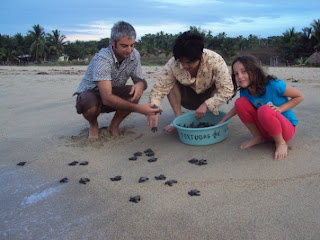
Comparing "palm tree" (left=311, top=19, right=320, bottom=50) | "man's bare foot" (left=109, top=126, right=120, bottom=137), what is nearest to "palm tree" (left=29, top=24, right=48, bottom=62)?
"palm tree" (left=311, top=19, right=320, bottom=50)

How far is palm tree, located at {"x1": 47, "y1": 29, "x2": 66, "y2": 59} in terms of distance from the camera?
58.3 metres

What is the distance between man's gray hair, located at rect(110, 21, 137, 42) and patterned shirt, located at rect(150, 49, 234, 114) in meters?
0.61

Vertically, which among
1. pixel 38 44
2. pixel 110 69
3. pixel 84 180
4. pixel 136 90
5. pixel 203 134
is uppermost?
pixel 38 44

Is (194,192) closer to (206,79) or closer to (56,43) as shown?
(206,79)

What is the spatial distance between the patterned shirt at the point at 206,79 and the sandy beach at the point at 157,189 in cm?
51

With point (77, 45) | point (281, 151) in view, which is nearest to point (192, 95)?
point (281, 151)

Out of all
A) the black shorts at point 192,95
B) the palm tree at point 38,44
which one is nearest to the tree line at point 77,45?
the palm tree at point 38,44

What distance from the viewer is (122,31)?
3377 mm

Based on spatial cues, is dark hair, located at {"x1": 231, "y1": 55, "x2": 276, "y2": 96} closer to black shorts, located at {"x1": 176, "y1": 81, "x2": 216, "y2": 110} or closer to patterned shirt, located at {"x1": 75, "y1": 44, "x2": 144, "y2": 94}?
black shorts, located at {"x1": 176, "y1": 81, "x2": 216, "y2": 110}

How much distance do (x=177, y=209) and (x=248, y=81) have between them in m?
1.51

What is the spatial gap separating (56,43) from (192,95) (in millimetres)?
62349

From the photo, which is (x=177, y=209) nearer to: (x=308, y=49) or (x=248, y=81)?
(x=248, y=81)

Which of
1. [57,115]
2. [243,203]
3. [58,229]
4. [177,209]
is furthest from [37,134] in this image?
[243,203]

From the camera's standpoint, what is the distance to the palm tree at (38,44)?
54.3m
